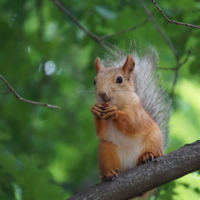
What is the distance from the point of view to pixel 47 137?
8125mm

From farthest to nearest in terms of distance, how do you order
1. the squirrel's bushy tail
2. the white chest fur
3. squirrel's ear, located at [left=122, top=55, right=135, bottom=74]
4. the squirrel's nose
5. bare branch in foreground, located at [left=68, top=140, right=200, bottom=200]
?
the squirrel's bushy tail
squirrel's ear, located at [left=122, top=55, right=135, bottom=74]
the white chest fur
the squirrel's nose
bare branch in foreground, located at [left=68, top=140, right=200, bottom=200]

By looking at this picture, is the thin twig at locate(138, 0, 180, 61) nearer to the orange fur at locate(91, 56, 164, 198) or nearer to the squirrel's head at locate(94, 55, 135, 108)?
the squirrel's head at locate(94, 55, 135, 108)

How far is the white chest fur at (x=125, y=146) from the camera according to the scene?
3840mm

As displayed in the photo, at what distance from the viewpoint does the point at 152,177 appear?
11.4 ft

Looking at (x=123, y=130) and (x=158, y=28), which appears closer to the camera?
(x=123, y=130)

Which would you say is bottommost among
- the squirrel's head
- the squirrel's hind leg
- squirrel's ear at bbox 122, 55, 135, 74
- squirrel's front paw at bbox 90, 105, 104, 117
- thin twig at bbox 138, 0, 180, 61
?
the squirrel's hind leg

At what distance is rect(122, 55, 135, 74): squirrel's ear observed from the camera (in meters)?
4.03

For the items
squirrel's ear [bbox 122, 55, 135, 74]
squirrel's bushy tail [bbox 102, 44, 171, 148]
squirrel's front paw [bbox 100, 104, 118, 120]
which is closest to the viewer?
squirrel's front paw [bbox 100, 104, 118, 120]

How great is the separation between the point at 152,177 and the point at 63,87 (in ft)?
16.4

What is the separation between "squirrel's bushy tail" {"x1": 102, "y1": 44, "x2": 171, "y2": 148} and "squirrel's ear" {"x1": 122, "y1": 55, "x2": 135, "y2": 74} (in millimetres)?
200

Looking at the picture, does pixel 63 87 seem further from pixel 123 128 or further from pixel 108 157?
pixel 123 128

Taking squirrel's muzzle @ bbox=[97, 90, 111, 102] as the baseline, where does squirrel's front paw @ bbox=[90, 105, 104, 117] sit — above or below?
below

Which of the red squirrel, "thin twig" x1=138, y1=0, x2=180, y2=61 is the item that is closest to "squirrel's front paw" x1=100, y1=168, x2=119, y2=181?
the red squirrel

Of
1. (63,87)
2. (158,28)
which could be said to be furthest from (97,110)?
(63,87)
